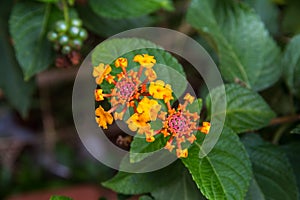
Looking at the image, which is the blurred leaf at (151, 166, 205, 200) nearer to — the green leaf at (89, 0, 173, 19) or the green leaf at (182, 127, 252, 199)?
the green leaf at (182, 127, 252, 199)

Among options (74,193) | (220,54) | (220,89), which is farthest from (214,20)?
(74,193)

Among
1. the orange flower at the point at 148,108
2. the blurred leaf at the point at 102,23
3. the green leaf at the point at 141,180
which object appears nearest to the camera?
the orange flower at the point at 148,108

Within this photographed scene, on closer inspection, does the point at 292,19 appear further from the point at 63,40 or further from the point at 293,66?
the point at 63,40

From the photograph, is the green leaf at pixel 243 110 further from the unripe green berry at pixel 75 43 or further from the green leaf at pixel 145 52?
the unripe green berry at pixel 75 43

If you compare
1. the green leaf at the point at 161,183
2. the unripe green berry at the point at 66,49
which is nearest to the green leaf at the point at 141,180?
the green leaf at the point at 161,183

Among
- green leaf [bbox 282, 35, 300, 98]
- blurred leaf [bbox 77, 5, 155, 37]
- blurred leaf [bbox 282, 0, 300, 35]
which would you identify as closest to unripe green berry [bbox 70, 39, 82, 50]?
blurred leaf [bbox 77, 5, 155, 37]

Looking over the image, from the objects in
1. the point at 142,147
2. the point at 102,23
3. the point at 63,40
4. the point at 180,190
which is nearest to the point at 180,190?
the point at 180,190

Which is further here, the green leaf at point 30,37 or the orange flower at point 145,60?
the green leaf at point 30,37
